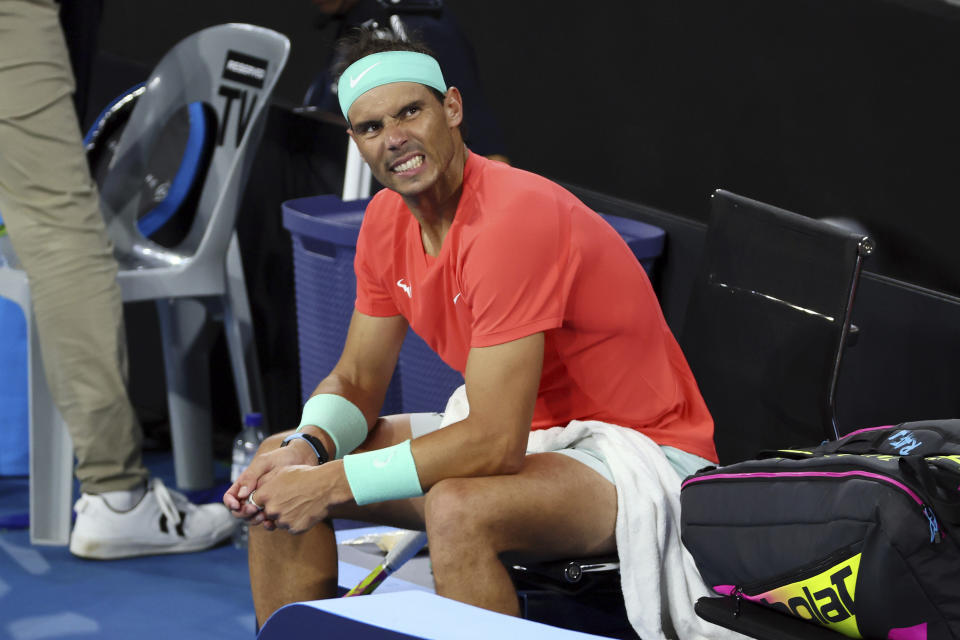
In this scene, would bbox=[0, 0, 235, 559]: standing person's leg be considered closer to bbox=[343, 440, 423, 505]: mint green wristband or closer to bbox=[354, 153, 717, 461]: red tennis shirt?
bbox=[354, 153, 717, 461]: red tennis shirt

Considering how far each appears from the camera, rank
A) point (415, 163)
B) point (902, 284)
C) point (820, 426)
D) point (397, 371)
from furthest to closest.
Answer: point (397, 371) → point (902, 284) → point (820, 426) → point (415, 163)

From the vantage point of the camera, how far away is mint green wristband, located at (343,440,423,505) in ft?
6.33

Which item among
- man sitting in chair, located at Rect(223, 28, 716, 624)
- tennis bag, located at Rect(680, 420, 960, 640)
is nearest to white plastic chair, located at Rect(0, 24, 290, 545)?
man sitting in chair, located at Rect(223, 28, 716, 624)

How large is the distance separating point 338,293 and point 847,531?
1.64m

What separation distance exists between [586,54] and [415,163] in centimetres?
149

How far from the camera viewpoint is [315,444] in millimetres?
2123

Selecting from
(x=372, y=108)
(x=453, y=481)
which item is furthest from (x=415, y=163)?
(x=453, y=481)

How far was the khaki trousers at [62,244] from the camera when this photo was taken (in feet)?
9.91

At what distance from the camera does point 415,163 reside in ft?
6.66

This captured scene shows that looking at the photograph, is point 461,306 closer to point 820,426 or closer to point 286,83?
point 820,426

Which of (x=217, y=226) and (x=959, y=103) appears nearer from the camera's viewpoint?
(x=959, y=103)

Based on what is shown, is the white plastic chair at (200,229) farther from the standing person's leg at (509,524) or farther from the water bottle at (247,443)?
the standing person's leg at (509,524)

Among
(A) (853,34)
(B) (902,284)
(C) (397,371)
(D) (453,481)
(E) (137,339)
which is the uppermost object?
(A) (853,34)

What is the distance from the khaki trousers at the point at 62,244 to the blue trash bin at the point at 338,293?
1.56 feet
